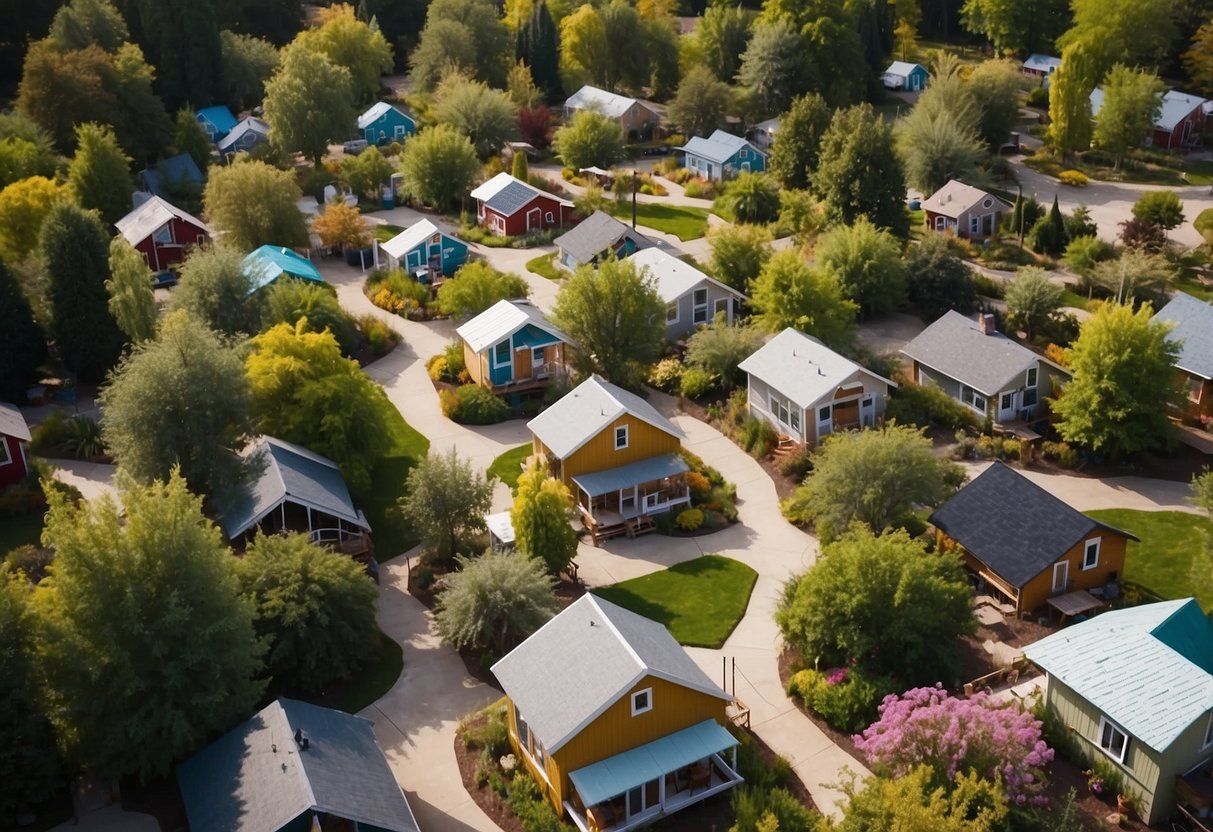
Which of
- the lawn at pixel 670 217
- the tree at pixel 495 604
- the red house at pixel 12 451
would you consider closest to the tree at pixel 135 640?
the tree at pixel 495 604

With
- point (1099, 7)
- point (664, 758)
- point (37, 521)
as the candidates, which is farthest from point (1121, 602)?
point (1099, 7)

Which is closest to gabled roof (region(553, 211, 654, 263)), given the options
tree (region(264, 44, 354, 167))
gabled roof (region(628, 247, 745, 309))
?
gabled roof (region(628, 247, 745, 309))

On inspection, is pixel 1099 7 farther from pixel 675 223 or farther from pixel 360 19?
pixel 360 19

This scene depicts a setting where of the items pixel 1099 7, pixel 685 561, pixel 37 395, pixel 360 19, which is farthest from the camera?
pixel 360 19

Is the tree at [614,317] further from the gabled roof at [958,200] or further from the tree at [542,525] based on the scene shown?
the gabled roof at [958,200]

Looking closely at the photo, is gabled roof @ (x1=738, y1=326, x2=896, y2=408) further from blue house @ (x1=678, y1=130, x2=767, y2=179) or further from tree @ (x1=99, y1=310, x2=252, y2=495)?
blue house @ (x1=678, y1=130, x2=767, y2=179)

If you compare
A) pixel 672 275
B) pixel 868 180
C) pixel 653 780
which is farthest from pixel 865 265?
pixel 653 780
